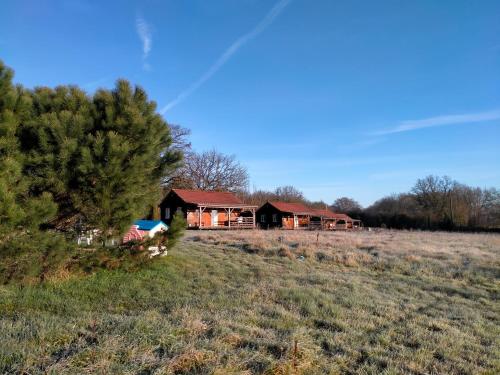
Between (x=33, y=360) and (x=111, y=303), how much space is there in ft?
11.6

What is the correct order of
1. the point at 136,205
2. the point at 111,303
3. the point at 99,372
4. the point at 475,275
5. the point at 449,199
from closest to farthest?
1. the point at 99,372
2. the point at 111,303
3. the point at 136,205
4. the point at 475,275
5. the point at 449,199

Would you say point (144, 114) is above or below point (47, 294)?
above

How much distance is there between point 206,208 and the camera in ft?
121

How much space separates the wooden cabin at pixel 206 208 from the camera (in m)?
35.2

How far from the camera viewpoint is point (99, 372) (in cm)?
290

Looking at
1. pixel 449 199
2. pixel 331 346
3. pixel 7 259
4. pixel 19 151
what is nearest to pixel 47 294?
pixel 7 259

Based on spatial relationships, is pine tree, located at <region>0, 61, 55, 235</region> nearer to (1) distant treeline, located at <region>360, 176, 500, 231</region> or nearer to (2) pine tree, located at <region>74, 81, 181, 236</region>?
(2) pine tree, located at <region>74, 81, 181, 236</region>

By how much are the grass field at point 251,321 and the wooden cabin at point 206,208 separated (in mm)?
23962

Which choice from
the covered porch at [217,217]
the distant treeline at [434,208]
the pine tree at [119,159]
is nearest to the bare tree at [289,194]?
the distant treeline at [434,208]

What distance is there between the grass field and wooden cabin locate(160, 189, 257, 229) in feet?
78.6

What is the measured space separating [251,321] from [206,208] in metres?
31.9

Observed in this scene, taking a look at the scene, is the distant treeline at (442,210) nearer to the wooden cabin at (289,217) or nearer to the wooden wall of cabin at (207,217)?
the wooden cabin at (289,217)

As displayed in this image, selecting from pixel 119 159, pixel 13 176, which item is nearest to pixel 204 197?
pixel 119 159

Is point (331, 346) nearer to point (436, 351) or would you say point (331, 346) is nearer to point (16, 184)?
point (436, 351)
